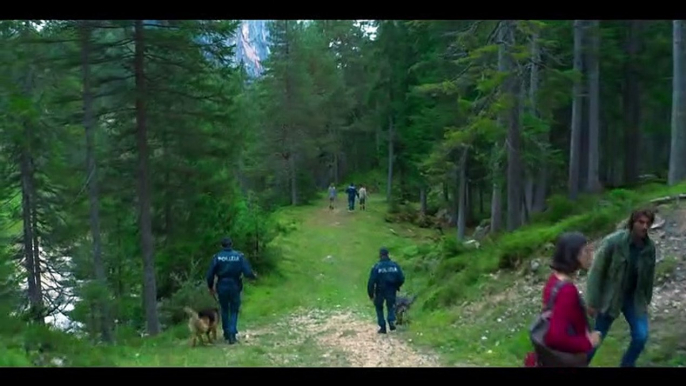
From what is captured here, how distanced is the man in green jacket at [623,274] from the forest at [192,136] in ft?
21.2

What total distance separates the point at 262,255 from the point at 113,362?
53.3 ft

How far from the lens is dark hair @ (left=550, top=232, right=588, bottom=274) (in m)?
4.83

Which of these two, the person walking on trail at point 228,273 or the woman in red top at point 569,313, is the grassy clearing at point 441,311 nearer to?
the person walking on trail at point 228,273

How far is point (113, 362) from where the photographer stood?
962 centimetres

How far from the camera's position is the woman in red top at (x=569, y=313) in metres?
4.69

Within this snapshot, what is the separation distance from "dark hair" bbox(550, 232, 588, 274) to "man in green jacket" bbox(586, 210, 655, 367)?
2069 millimetres

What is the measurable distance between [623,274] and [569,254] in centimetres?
227

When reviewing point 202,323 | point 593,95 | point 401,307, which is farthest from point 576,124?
point 202,323

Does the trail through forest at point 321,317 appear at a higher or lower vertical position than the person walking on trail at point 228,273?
lower

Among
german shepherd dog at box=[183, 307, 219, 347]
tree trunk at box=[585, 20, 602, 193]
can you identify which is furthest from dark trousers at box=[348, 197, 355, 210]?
german shepherd dog at box=[183, 307, 219, 347]

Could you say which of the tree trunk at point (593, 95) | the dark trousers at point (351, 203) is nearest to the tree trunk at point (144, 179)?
the tree trunk at point (593, 95)

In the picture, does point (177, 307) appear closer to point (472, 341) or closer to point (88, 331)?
point (88, 331)
